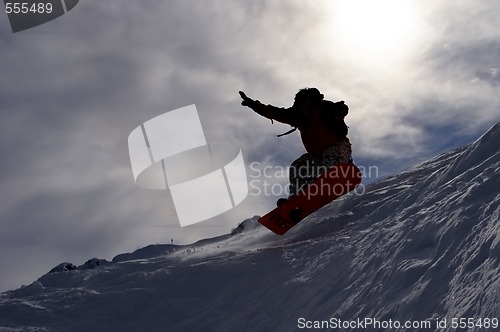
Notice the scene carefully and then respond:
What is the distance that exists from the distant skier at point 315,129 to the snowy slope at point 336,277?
73 centimetres

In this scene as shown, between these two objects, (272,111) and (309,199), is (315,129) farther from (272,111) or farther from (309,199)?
(309,199)

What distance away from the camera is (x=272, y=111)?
350 inches

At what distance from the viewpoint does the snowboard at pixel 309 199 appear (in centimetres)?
831

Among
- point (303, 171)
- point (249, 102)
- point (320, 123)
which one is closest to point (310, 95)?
point (320, 123)

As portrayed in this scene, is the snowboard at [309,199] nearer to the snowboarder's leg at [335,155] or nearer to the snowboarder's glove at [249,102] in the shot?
the snowboarder's leg at [335,155]

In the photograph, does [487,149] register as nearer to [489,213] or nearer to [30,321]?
[489,213]

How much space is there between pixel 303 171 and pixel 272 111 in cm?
118

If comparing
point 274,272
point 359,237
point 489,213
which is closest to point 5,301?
point 274,272

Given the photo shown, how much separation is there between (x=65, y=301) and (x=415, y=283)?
482 cm

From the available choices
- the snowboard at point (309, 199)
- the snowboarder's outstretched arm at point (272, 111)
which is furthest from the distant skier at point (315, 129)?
the snowboard at point (309, 199)

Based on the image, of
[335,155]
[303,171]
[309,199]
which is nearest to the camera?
[309,199]

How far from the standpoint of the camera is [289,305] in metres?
4.88

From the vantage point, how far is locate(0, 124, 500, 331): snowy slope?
343cm

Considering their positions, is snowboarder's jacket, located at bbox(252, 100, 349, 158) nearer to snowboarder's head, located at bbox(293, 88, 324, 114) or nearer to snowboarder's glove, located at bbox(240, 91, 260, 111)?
snowboarder's head, located at bbox(293, 88, 324, 114)
